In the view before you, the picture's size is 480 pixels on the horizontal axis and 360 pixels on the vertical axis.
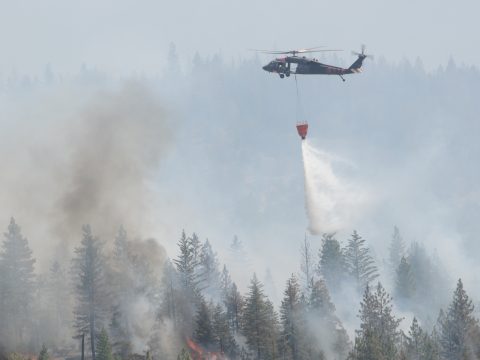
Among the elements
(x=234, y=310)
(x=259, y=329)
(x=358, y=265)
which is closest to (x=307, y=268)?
(x=358, y=265)

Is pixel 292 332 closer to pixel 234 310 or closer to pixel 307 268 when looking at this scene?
pixel 234 310

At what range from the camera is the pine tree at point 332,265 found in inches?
3858

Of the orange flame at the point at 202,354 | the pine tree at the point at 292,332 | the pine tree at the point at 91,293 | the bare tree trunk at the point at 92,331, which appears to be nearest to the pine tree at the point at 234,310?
the orange flame at the point at 202,354

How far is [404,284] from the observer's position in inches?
3671

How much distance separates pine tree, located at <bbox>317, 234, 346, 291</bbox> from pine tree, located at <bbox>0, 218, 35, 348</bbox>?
3669 cm

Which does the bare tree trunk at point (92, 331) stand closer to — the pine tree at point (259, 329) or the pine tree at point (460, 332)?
the pine tree at point (259, 329)

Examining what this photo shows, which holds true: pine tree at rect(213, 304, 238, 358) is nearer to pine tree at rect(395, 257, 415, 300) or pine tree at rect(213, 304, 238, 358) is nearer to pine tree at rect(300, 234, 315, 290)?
pine tree at rect(395, 257, 415, 300)

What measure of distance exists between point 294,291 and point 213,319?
8712 mm

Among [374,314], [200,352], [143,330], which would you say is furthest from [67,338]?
[374,314]

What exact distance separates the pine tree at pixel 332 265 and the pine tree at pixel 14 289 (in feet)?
120

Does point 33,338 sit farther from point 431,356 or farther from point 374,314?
point 431,356

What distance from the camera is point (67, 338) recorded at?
290ft

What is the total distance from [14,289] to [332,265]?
39419mm

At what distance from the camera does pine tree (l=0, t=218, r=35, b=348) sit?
82188 millimetres
